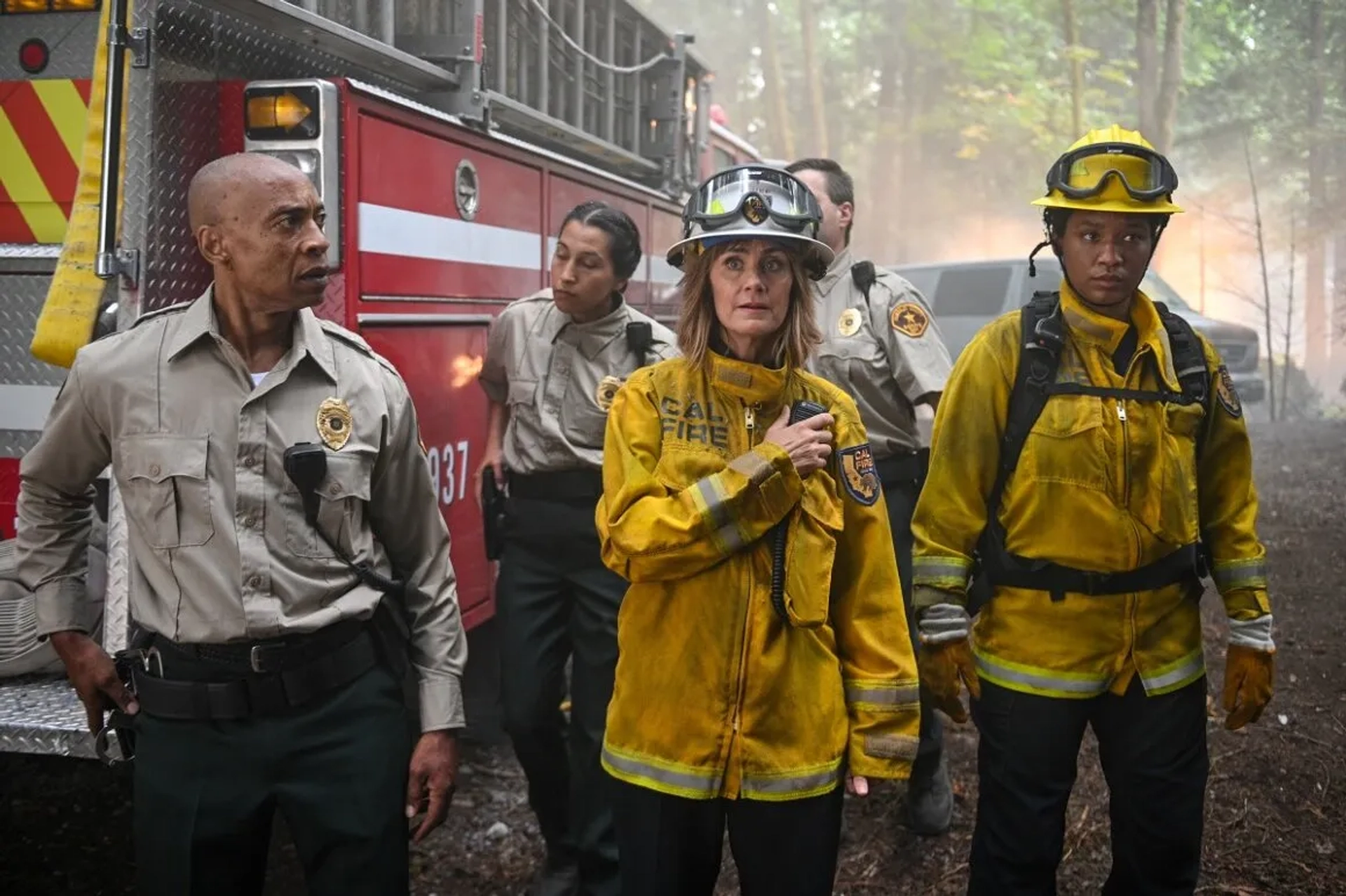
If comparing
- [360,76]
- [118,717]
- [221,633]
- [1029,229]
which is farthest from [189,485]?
[1029,229]

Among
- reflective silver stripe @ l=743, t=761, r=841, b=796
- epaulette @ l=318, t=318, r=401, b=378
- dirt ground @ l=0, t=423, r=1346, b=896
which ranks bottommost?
dirt ground @ l=0, t=423, r=1346, b=896

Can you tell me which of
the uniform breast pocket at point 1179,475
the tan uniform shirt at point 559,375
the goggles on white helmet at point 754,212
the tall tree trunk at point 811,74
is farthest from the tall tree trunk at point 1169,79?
the goggles on white helmet at point 754,212

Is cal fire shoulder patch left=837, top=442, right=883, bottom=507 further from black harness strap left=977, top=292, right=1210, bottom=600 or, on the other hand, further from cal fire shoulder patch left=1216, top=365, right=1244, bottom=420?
cal fire shoulder patch left=1216, top=365, right=1244, bottom=420

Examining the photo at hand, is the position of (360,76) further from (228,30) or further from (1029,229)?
(1029,229)

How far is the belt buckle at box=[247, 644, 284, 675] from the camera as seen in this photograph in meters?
2.12

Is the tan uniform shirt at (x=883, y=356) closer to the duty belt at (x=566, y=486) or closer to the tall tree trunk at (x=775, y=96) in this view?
the duty belt at (x=566, y=486)

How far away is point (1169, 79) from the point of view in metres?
13.2

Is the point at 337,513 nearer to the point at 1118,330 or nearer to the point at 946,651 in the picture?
the point at 946,651

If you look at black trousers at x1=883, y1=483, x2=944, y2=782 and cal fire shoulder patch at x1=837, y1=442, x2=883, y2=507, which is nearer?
cal fire shoulder patch at x1=837, y1=442, x2=883, y2=507

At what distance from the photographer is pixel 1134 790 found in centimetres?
267

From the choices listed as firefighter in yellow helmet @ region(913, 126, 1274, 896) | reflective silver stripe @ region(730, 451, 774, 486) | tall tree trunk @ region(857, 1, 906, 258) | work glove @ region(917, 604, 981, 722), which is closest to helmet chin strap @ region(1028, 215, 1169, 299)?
firefighter in yellow helmet @ region(913, 126, 1274, 896)

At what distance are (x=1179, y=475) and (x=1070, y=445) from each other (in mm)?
255

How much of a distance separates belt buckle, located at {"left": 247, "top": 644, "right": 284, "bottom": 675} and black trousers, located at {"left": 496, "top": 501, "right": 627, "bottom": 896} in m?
1.45

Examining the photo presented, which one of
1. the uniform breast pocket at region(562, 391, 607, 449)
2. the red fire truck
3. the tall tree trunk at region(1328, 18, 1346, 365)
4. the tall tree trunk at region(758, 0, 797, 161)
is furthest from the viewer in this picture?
the tall tree trunk at region(758, 0, 797, 161)
